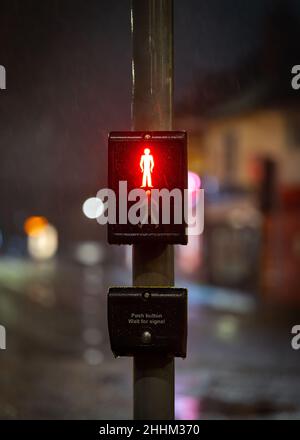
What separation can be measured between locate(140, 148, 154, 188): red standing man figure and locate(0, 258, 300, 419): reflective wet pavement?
5.22 metres

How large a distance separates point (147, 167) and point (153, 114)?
28 cm

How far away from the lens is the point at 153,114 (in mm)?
3965

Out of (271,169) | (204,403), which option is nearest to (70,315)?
(271,169)

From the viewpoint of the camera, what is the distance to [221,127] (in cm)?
3209

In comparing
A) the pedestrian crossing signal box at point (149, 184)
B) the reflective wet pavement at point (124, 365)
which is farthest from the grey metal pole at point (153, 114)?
the reflective wet pavement at point (124, 365)

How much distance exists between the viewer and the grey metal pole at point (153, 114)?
12.8 ft

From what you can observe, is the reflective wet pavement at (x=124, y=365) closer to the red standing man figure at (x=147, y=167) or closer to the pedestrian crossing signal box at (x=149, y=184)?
the pedestrian crossing signal box at (x=149, y=184)

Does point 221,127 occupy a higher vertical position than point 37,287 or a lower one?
higher

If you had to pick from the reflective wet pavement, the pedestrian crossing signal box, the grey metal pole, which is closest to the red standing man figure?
the pedestrian crossing signal box

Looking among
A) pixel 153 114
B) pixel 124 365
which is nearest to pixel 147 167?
pixel 153 114

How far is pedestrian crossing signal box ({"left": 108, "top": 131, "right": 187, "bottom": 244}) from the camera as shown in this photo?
391cm

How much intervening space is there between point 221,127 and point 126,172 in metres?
28.5
